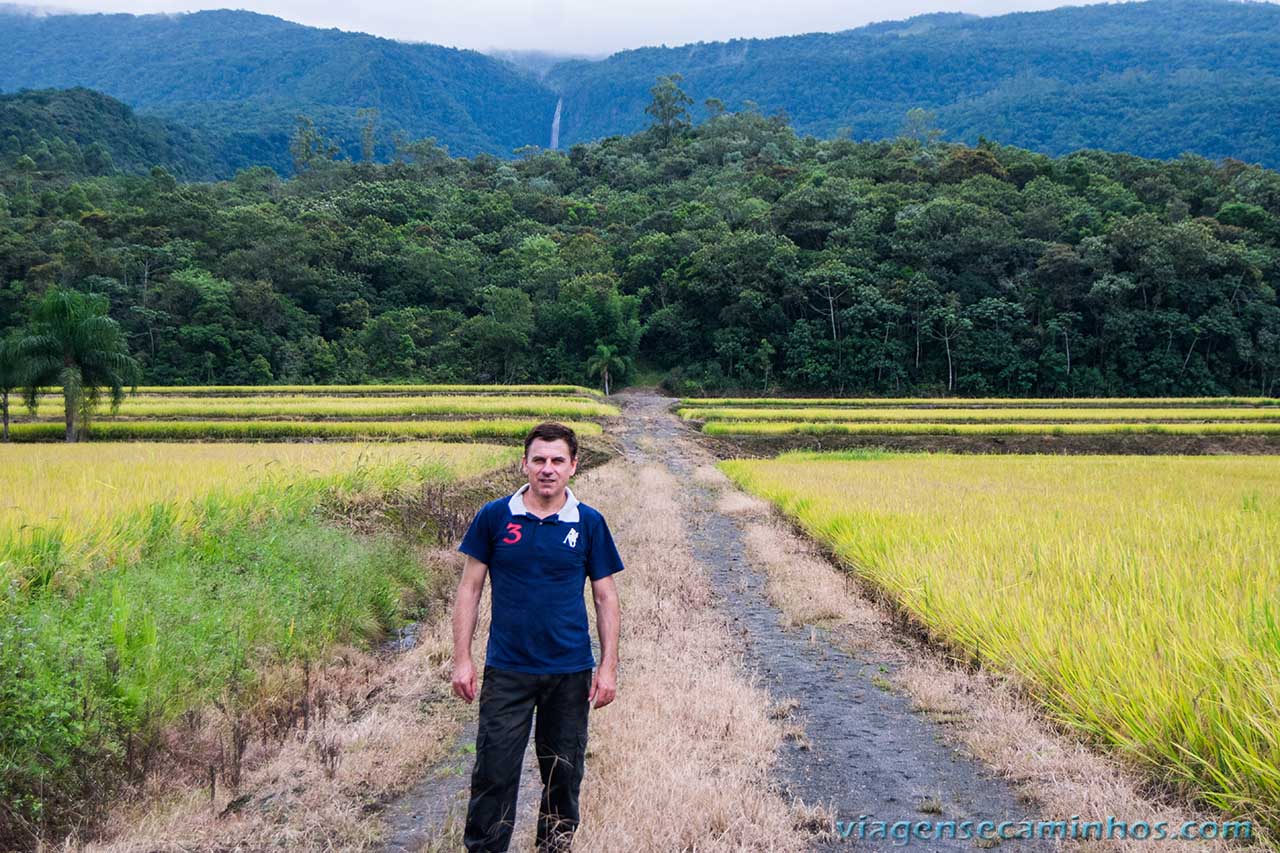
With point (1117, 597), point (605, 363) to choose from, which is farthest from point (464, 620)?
point (605, 363)

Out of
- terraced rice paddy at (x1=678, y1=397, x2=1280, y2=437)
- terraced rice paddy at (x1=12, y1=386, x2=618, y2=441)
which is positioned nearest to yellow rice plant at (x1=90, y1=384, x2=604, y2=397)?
terraced rice paddy at (x1=12, y1=386, x2=618, y2=441)

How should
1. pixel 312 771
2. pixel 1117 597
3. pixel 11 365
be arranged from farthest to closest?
pixel 11 365 → pixel 1117 597 → pixel 312 771

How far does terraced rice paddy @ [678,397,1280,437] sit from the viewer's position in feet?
81.1

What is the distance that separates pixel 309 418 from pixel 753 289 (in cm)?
3028

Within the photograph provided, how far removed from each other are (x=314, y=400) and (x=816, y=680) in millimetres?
27955

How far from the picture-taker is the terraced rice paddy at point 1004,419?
24.7 meters

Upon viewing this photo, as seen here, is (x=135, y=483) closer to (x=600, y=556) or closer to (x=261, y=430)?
(x=600, y=556)

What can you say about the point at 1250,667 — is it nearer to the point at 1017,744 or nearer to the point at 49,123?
the point at 1017,744

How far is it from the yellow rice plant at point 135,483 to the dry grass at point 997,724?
555 cm

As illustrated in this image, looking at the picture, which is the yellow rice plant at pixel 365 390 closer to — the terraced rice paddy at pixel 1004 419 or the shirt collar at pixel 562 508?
the terraced rice paddy at pixel 1004 419

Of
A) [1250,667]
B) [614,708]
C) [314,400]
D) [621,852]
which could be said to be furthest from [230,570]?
[314,400]

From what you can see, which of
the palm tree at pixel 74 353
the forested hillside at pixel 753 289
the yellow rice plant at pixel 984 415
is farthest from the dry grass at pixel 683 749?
the forested hillside at pixel 753 289

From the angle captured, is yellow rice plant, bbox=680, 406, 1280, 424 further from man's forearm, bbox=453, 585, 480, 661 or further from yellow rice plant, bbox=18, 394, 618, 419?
man's forearm, bbox=453, 585, 480, 661

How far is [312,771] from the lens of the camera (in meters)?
3.90
